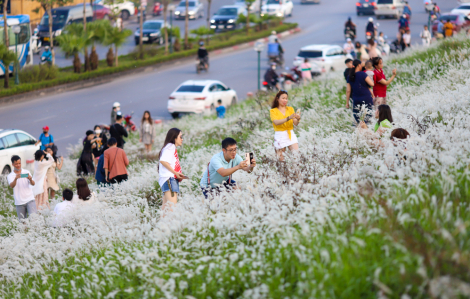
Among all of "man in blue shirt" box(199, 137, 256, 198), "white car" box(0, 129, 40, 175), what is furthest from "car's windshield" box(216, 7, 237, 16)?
"man in blue shirt" box(199, 137, 256, 198)

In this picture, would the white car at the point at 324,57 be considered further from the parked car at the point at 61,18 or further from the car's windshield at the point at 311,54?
the parked car at the point at 61,18

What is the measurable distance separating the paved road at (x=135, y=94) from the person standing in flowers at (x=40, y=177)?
8.21 m

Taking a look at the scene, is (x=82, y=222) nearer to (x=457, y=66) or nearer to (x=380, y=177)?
(x=380, y=177)

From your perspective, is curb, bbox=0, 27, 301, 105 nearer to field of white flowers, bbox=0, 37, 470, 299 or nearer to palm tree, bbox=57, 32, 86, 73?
palm tree, bbox=57, 32, 86, 73

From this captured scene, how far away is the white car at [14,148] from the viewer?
1553 centimetres

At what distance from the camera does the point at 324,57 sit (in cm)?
2762

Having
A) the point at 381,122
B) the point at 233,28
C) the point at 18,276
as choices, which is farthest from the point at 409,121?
the point at 233,28

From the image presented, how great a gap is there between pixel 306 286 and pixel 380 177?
225 cm

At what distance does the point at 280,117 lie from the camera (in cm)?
891

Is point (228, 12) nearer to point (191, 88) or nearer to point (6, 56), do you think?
point (6, 56)

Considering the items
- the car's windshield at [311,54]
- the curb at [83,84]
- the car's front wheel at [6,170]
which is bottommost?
the car's front wheel at [6,170]

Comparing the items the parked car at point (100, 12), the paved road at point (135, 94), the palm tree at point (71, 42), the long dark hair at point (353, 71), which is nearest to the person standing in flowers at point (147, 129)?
the paved road at point (135, 94)

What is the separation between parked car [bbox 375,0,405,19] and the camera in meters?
43.6

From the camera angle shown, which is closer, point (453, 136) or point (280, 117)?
point (453, 136)
